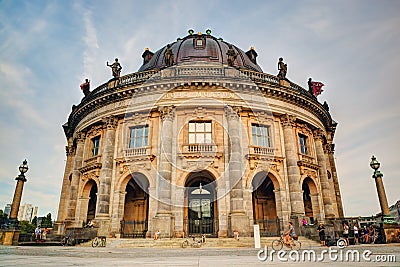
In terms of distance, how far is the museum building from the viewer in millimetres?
20703

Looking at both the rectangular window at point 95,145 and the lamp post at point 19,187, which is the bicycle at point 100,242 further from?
the rectangular window at point 95,145

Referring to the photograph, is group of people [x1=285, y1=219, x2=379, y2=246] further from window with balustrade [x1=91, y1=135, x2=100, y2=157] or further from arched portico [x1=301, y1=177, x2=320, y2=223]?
window with balustrade [x1=91, y1=135, x2=100, y2=157]

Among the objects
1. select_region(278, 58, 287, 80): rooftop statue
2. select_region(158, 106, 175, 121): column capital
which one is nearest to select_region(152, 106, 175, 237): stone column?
select_region(158, 106, 175, 121): column capital

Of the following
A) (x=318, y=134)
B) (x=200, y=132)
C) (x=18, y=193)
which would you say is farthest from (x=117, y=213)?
(x=318, y=134)

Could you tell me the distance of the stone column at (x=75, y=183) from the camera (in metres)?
24.2

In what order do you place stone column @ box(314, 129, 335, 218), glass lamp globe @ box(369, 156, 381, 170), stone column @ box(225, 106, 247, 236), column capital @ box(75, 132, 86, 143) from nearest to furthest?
stone column @ box(225, 106, 247, 236) → glass lamp globe @ box(369, 156, 381, 170) → stone column @ box(314, 129, 335, 218) → column capital @ box(75, 132, 86, 143)

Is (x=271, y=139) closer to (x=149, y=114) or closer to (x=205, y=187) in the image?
(x=205, y=187)

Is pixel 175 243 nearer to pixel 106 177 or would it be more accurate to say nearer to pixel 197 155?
pixel 197 155

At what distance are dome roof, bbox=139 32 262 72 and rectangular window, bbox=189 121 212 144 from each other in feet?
29.4

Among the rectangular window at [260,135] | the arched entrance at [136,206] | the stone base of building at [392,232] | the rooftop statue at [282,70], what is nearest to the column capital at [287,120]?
the rectangular window at [260,135]

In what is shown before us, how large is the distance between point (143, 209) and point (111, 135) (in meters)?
6.58

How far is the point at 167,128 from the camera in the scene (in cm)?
2195

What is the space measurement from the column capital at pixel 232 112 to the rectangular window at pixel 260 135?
6.63 ft

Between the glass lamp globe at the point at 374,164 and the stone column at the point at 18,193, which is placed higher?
the glass lamp globe at the point at 374,164
